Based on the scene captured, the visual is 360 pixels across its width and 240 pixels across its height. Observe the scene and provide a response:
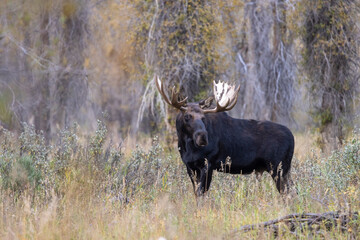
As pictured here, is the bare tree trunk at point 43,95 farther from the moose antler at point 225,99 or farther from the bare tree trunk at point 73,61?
the moose antler at point 225,99

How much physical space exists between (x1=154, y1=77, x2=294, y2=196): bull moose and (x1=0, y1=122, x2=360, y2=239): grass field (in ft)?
0.85

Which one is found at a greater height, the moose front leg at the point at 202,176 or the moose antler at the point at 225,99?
the moose antler at the point at 225,99

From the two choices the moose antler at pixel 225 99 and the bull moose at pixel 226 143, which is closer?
the bull moose at pixel 226 143

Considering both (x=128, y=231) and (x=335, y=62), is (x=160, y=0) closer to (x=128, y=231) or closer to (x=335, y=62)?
(x=335, y=62)

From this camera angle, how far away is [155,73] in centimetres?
1207

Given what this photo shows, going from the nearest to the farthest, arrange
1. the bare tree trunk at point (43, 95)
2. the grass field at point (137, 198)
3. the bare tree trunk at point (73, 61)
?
the grass field at point (137, 198) < the bare tree trunk at point (43, 95) < the bare tree trunk at point (73, 61)

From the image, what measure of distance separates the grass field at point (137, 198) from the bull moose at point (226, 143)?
258 mm

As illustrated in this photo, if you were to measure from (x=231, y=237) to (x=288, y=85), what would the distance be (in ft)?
40.0

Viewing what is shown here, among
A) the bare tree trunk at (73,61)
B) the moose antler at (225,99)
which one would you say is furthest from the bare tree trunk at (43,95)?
the moose antler at (225,99)

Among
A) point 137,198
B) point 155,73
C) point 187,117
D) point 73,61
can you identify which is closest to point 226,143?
point 187,117

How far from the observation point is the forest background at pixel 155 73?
788cm

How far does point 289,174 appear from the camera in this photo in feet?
27.2

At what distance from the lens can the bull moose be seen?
7805 millimetres

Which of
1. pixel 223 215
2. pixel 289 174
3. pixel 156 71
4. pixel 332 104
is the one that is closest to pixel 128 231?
pixel 223 215
